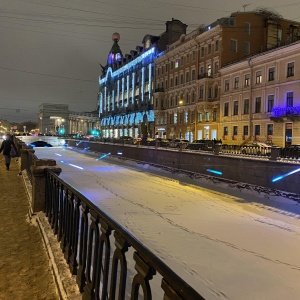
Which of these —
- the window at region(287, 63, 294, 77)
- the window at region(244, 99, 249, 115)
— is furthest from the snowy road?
the window at region(244, 99, 249, 115)

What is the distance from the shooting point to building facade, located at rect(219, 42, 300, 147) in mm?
35906

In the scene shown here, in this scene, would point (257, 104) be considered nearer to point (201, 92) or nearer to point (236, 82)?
point (236, 82)

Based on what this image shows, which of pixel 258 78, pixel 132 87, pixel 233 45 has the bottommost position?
pixel 258 78

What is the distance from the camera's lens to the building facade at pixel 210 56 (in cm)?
4866

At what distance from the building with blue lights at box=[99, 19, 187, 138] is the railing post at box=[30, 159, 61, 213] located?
6177 centimetres

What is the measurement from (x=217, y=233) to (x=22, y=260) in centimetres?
593

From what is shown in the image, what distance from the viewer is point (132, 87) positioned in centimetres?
8638

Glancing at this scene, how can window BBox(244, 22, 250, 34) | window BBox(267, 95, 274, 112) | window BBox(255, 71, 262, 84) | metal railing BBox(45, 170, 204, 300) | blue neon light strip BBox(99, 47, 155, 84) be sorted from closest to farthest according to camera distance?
metal railing BBox(45, 170, 204, 300)
window BBox(267, 95, 274, 112)
window BBox(255, 71, 262, 84)
window BBox(244, 22, 250, 34)
blue neon light strip BBox(99, 47, 155, 84)

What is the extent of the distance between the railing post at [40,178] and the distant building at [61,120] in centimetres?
11386

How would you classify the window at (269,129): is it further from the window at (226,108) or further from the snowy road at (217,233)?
the snowy road at (217,233)

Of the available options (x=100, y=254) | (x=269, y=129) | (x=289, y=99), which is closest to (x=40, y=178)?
(x=100, y=254)

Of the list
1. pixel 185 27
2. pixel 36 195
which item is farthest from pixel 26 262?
pixel 185 27

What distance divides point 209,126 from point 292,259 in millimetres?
44048

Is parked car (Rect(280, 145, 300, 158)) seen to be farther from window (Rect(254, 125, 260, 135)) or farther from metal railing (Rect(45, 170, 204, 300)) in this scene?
window (Rect(254, 125, 260, 135))
